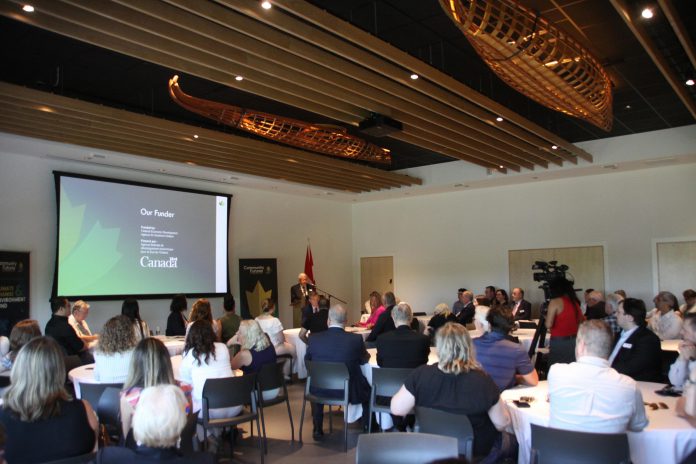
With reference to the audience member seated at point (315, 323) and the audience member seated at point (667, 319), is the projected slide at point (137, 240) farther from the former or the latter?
the audience member seated at point (667, 319)

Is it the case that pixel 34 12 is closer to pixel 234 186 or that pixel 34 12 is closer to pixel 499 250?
pixel 234 186

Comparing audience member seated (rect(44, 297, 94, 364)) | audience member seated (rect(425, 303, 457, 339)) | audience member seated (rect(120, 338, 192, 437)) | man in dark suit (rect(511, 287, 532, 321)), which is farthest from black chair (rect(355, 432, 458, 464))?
man in dark suit (rect(511, 287, 532, 321))

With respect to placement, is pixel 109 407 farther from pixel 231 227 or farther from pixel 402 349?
pixel 231 227

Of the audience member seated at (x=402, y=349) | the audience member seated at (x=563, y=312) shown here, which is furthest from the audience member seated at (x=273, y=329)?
the audience member seated at (x=563, y=312)

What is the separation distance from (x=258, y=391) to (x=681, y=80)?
20.6ft

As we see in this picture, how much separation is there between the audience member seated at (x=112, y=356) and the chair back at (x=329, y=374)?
64.6 inches

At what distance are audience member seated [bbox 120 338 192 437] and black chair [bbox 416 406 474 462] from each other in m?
1.47

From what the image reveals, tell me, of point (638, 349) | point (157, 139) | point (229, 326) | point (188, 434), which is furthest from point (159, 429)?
point (157, 139)

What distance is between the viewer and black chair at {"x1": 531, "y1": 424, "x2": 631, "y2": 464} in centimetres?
278

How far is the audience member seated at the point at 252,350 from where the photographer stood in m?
5.52

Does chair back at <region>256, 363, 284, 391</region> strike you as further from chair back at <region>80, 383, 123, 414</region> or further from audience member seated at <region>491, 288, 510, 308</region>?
audience member seated at <region>491, 288, 510, 308</region>

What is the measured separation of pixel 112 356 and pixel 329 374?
1909 millimetres

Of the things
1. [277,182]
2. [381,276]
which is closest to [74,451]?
[277,182]

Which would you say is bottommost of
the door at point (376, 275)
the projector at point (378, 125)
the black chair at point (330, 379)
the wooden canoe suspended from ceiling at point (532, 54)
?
the black chair at point (330, 379)
